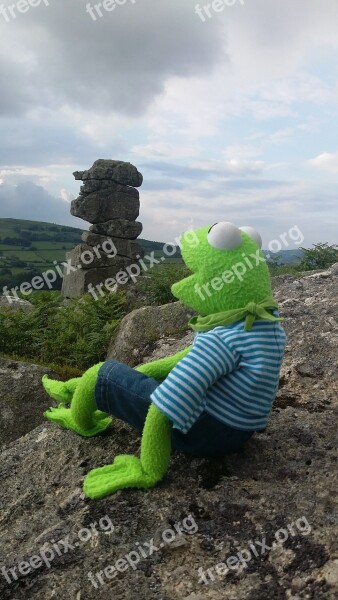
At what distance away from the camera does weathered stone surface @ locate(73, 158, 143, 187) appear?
2408 cm

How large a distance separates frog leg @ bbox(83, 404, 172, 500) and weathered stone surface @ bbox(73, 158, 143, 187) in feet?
70.9

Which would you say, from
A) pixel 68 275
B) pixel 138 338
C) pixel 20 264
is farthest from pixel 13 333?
pixel 20 264

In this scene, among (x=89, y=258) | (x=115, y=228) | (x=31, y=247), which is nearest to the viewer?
(x=89, y=258)

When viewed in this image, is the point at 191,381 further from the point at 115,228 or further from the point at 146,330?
the point at 115,228

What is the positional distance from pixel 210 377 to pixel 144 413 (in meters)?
0.65

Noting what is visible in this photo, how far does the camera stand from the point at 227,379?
345 cm

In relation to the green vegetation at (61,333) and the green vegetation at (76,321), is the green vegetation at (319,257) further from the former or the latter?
the green vegetation at (61,333)

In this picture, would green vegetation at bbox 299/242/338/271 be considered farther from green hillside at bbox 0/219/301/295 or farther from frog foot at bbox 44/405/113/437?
green hillside at bbox 0/219/301/295

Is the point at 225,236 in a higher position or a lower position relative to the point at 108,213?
lower

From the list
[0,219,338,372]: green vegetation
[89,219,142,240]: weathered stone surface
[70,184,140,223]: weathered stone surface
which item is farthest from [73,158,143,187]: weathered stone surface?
[0,219,338,372]: green vegetation

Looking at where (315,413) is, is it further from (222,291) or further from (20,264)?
(20,264)

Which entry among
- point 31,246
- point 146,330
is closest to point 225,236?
point 146,330

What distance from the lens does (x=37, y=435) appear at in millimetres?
4484

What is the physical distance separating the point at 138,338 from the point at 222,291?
135 inches
